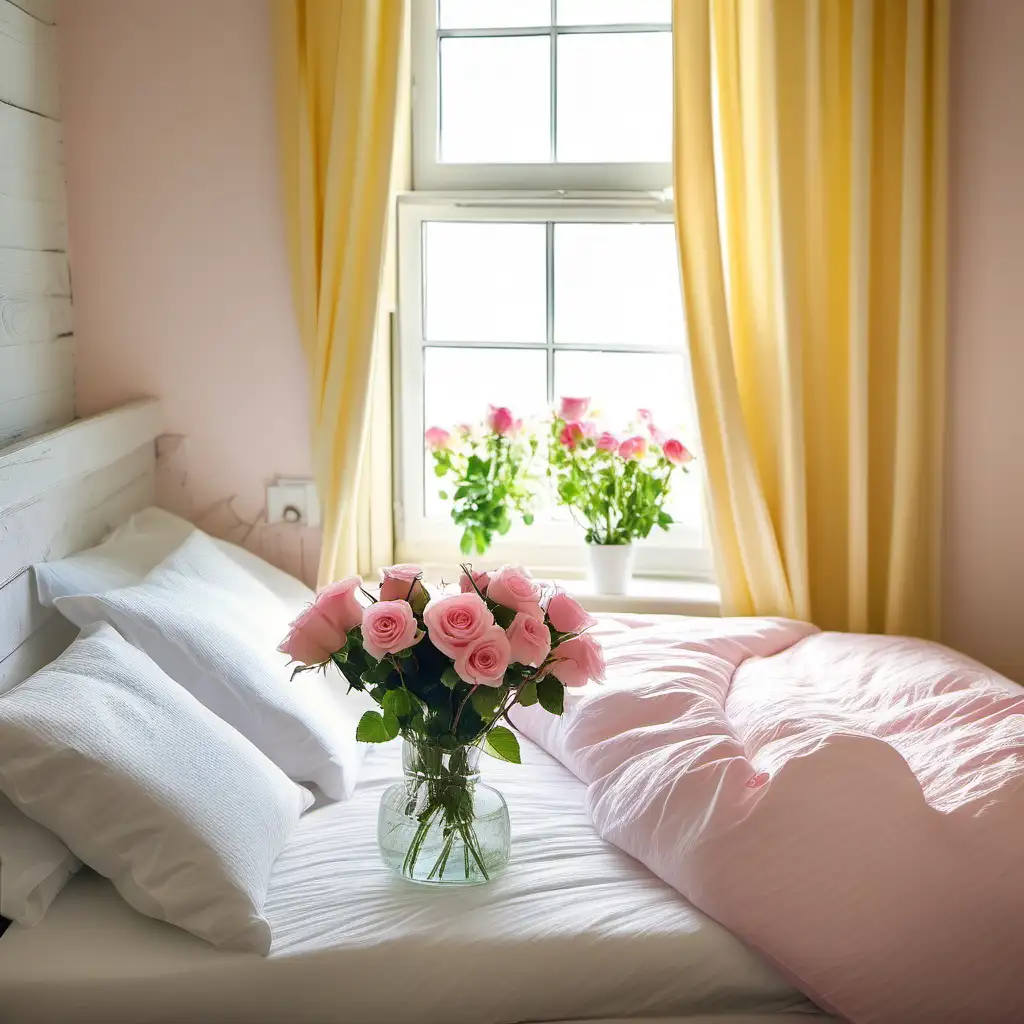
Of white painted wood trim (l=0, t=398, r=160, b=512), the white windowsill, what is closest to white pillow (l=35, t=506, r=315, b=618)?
white painted wood trim (l=0, t=398, r=160, b=512)

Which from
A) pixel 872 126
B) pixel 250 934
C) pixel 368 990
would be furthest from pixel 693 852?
pixel 872 126

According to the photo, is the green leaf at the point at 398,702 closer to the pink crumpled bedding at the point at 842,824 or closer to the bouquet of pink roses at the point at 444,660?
the bouquet of pink roses at the point at 444,660

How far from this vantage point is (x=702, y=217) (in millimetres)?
2457

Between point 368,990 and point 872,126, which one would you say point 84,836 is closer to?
point 368,990

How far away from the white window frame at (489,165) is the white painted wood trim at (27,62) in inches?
30.5

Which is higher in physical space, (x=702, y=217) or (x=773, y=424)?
(x=702, y=217)

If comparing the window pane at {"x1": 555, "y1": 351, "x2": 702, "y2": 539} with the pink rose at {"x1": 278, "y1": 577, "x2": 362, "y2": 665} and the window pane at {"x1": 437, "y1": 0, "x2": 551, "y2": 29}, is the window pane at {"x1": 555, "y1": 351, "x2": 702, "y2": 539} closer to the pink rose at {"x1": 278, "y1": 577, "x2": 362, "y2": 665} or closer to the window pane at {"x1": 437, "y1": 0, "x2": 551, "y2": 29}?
the window pane at {"x1": 437, "y1": 0, "x2": 551, "y2": 29}

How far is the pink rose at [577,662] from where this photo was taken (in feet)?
5.27

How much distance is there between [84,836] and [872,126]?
1.94 m

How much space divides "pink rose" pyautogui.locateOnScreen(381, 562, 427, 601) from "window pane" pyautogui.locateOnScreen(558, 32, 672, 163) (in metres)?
1.43

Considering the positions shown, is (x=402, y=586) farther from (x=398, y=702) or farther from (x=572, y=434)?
(x=572, y=434)

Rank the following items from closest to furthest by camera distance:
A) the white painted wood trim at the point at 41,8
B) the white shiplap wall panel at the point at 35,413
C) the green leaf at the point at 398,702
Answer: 1. the green leaf at the point at 398,702
2. the white shiplap wall panel at the point at 35,413
3. the white painted wood trim at the point at 41,8

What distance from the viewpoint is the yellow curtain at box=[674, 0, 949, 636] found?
2404 mm

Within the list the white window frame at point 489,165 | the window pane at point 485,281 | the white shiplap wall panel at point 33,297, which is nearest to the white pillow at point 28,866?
the white shiplap wall panel at point 33,297
